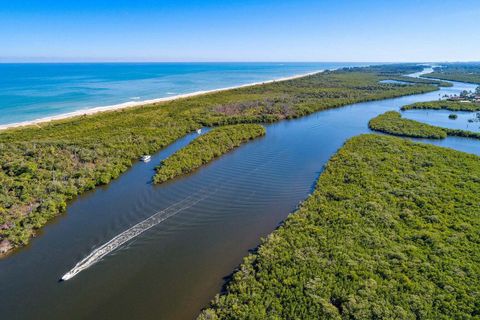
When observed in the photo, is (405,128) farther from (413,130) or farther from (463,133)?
(463,133)

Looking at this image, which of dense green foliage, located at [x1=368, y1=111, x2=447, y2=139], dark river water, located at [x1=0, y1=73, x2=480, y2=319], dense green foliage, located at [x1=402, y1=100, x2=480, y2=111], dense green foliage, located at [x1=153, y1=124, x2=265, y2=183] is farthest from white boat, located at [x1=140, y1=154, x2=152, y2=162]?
dense green foliage, located at [x1=402, y1=100, x2=480, y2=111]

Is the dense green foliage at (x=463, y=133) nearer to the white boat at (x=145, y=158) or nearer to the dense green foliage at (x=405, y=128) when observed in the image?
the dense green foliage at (x=405, y=128)

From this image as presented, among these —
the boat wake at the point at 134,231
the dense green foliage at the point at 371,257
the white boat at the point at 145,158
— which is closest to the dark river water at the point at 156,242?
the boat wake at the point at 134,231

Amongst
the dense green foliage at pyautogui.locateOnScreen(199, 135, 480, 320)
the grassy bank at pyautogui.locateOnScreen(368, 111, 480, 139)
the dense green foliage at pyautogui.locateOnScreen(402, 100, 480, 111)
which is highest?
the dense green foliage at pyautogui.locateOnScreen(402, 100, 480, 111)

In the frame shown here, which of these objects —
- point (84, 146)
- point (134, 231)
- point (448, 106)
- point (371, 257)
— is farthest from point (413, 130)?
point (84, 146)

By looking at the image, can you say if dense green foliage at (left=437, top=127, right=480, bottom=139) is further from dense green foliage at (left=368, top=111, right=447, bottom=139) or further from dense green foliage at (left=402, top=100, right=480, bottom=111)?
dense green foliage at (left=402, top=100, right=480, bottom=111)

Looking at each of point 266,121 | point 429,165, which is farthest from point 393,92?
point 429,165

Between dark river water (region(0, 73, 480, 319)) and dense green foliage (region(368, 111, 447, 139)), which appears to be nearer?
dark river water (region(0, 73, 480, 319))
